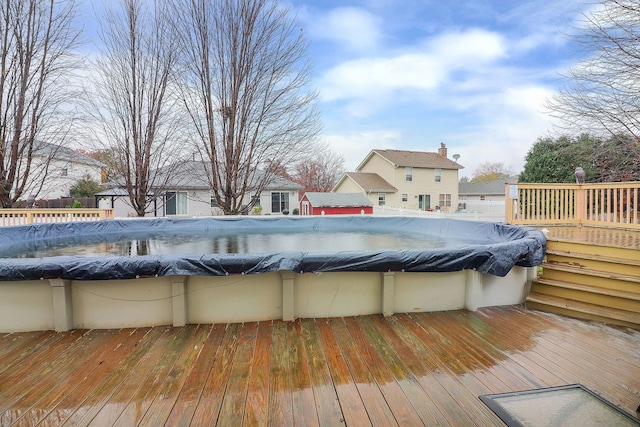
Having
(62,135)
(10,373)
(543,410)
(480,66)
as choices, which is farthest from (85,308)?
(480,66)

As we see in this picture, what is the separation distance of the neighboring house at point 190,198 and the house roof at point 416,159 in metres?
6.66

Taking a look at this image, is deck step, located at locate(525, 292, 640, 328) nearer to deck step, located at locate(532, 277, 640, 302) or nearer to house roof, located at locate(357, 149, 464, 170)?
deck step, located at locate(532, 277, 640, 302)

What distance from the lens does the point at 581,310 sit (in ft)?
9.66

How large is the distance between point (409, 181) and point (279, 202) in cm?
826

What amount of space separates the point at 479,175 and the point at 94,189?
123ft

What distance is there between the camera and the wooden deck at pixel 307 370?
5.11ft

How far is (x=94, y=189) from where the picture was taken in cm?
1723

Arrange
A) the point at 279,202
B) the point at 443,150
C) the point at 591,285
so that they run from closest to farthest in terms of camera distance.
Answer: the point at 591,285 → the point at 279,202 → the point at 443,150

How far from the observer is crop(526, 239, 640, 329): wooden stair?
2.88 meters

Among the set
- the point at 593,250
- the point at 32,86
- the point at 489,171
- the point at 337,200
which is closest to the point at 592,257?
the point at 593,250

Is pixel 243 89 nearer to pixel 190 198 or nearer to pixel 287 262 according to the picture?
pixel 190 198

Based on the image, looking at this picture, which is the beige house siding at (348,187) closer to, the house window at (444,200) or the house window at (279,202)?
the house window at (279,202)

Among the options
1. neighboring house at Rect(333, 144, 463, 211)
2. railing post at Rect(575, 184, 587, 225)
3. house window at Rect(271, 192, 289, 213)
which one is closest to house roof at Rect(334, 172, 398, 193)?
neighboring house at Rect(333, 144, 463, 211)

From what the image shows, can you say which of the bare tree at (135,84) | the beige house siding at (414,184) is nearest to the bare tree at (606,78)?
the bare tree at (135,84)
